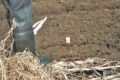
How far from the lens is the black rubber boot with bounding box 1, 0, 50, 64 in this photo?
175 centimetres

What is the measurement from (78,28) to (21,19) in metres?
1.69

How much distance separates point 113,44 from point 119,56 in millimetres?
363

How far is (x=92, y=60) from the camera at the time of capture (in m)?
2.26

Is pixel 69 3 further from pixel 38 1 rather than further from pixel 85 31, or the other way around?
pixel 85 31

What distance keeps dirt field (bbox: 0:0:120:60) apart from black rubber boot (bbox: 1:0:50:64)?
731 millimetres

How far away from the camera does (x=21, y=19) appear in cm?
180

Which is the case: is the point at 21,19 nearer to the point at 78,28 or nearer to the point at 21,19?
the point at 21,19

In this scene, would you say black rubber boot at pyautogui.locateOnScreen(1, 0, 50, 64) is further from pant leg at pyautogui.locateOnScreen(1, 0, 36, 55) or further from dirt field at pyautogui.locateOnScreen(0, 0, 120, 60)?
dirt field at pyautogui.locateOnScreen(0, 0, 120, 60)

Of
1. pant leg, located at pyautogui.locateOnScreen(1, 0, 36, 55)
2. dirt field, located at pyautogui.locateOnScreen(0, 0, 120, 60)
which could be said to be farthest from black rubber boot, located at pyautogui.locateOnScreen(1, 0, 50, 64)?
dirt field, located at pyautogui.locateOnScreen(0, 0, 120, 60)

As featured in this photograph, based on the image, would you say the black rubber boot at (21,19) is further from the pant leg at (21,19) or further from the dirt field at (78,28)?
the dirt field at (78,28)

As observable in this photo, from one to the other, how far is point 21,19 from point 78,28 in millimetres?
1691

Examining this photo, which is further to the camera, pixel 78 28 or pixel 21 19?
pixel 78 28

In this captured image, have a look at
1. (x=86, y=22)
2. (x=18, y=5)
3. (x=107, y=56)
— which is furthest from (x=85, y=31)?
(x=18, y=5)

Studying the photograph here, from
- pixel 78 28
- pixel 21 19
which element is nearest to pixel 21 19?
pixel 21 19
